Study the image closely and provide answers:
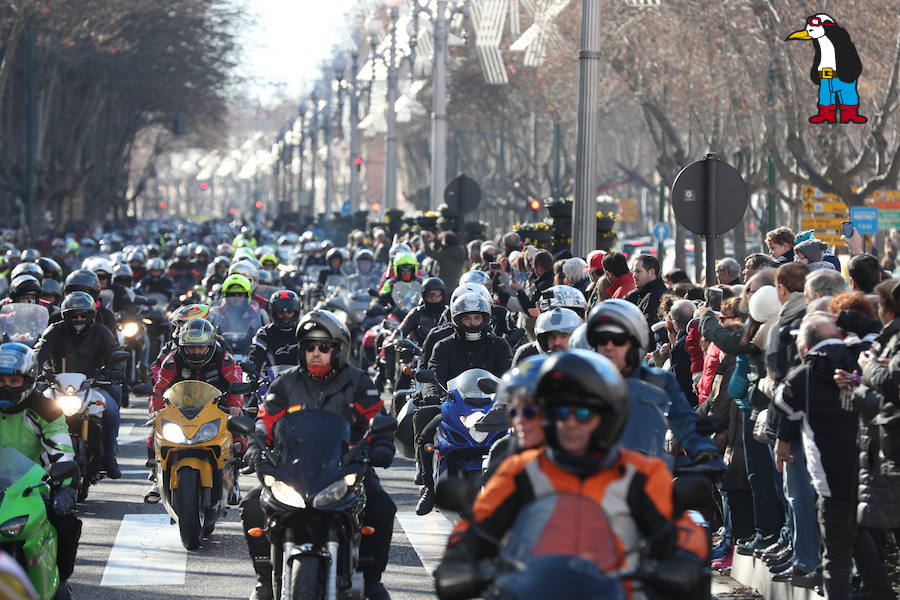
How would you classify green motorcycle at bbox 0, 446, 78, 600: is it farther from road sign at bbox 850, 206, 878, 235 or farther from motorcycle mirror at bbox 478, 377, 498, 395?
road sign at bbox 850, 206, 878, 235

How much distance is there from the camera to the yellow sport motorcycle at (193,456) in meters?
11.0

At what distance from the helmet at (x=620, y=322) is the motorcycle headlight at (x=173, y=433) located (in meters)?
4.50

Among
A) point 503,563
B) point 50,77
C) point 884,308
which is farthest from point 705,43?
point 503,563

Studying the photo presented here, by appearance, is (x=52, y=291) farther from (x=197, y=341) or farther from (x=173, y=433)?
(x=173, y=433)

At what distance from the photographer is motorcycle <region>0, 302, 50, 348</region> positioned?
1497 centimetres

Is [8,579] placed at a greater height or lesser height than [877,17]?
lesser

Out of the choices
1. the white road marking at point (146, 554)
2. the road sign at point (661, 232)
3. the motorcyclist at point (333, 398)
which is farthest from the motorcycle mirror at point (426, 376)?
the road sign at point (661, 232)

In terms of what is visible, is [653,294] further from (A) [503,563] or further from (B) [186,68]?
(B) [186,68]

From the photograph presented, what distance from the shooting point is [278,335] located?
1327 cm

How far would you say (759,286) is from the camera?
1052 cm

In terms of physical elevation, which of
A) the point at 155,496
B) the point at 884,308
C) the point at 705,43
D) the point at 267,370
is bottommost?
the point at 155,496

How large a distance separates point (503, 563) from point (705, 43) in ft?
118

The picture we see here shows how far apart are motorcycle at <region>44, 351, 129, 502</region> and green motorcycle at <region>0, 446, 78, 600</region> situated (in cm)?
423

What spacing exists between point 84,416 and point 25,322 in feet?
8.53
